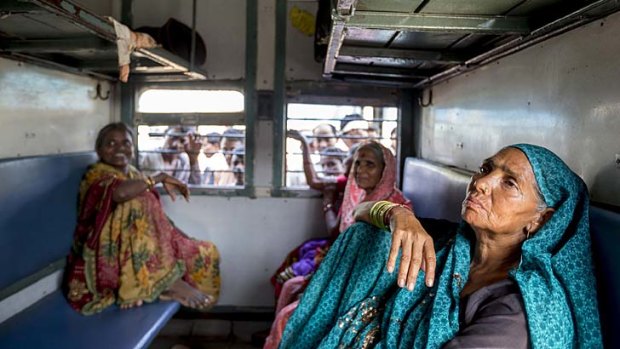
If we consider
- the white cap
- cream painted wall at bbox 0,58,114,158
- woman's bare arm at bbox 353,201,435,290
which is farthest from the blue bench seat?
the white cap

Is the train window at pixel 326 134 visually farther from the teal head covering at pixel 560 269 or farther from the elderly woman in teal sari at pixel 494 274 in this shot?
the teal head covering at pixel 560 269

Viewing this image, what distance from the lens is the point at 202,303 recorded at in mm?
3477

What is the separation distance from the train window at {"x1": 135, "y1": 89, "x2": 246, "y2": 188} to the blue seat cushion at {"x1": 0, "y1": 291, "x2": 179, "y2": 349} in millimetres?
1355

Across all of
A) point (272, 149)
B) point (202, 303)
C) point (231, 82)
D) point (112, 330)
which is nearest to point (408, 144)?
point (272, 149)

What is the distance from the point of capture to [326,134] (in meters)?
4.12

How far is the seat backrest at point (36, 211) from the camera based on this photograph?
8.89ft

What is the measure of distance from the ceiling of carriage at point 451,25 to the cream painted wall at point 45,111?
186 cm

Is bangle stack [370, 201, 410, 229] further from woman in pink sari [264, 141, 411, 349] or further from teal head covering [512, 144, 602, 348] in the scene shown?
woman in pink sari [264, 141, 411, 349]

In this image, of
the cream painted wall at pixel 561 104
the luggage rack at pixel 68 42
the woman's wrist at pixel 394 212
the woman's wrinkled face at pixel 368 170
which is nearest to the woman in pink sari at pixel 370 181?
the woman's wrinkled face at pixel 368 170

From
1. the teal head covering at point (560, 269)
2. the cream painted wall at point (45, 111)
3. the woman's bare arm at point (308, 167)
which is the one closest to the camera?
the teal head covering at point (560, 269)

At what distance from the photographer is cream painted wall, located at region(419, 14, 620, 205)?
157cm

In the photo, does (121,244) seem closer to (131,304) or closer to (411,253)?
(131,304)

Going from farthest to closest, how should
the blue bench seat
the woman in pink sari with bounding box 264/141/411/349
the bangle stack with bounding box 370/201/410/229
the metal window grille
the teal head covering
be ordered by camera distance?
the metal window grille < the woman in pink sari with bounding box 264/141/411/349 < the blue bench seat < the bangle stack with bounding box 370/201/410/229 < the teal head covering

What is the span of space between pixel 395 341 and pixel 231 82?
2893 millimetres
